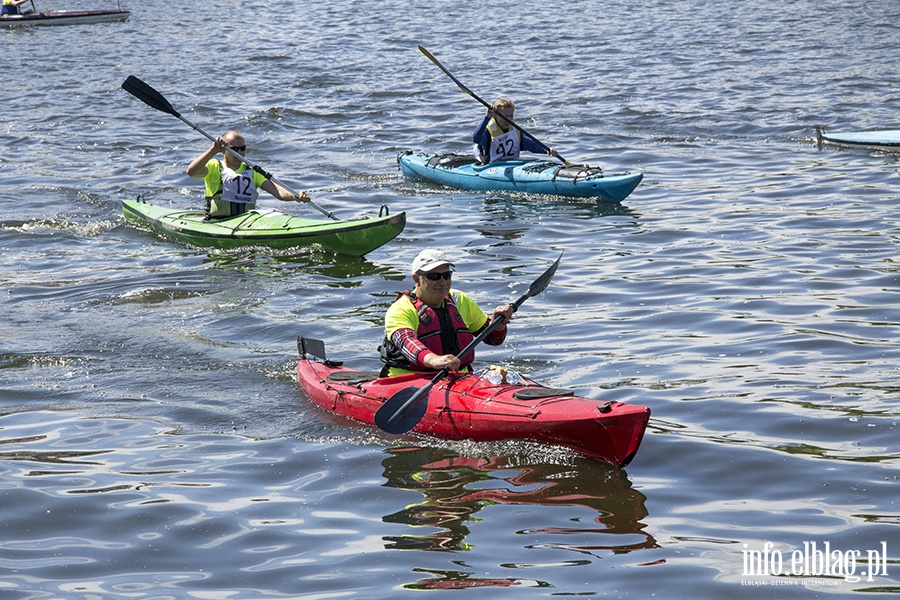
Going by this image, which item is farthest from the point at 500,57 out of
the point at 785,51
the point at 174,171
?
the point at 174,171

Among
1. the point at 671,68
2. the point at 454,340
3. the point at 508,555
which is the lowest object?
the point at 508,555

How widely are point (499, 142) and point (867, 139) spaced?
480 centimetres

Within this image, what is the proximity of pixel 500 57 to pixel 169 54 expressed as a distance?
801 cm

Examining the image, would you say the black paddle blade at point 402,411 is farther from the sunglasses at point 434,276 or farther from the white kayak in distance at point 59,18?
the white kayak in distance at point 59,18

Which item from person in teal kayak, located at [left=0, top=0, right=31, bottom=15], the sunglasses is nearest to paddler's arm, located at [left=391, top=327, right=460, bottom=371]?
the sunglasses

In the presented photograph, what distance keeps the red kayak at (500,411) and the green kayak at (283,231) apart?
3.80 metres

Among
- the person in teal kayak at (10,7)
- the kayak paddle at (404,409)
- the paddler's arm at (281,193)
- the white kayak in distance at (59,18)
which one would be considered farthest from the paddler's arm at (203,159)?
the person in teal kayak at (10,7)

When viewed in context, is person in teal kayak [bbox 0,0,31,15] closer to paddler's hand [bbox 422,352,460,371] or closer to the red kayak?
the red kayak

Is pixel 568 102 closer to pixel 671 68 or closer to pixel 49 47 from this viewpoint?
pixel 671 68

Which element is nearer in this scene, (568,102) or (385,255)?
(385,255)

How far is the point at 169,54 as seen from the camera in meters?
26.1

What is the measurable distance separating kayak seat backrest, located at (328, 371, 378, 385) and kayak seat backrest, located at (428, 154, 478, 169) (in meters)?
7.29

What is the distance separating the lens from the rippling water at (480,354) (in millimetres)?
5031

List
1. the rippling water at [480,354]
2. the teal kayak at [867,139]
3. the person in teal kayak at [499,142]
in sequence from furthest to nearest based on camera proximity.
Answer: the teal kayak at [867,139]
the person in teal kayak at [499,142]
the rippling water at [480,354]
